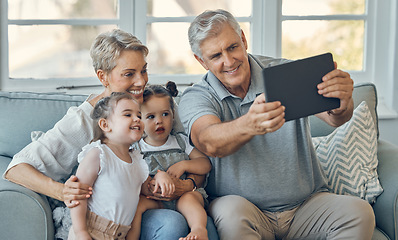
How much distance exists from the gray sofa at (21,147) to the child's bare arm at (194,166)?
50 cm

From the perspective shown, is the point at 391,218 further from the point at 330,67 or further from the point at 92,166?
the point at 92,166

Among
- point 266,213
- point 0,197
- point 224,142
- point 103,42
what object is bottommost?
point 266,213

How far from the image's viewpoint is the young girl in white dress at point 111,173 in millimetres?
1763

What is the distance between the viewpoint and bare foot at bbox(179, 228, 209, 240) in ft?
5.71

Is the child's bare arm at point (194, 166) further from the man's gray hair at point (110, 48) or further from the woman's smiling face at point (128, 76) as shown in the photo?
the man's gray hair at point (110, 48)

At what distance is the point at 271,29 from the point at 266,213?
4.54 ft

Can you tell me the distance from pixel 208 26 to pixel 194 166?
55cm

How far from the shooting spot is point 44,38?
2908mm

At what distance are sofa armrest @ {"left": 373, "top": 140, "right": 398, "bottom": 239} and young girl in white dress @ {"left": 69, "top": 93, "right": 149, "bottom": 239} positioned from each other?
962mm

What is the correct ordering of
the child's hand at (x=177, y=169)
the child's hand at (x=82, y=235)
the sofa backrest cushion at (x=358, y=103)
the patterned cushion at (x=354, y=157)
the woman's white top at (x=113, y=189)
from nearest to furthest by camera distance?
the child's hand at (x=82, y=235)
the woman's white top at (x=113, y=189)
the child's hand at (x=177, y=169)
the patterned cushion at (x=354, y=157)
the sofa backrest cushion at (x=358, y=103)

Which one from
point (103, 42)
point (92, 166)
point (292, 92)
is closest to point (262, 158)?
point (292, 92)

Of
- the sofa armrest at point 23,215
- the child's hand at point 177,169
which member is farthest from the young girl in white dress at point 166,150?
the sofa armrest at point 23,215

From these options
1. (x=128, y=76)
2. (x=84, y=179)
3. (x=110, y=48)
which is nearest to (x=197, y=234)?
(x=84, y=179)

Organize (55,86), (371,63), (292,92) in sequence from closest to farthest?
1. (292,92)
2. (55,86)
3. (371,63)
